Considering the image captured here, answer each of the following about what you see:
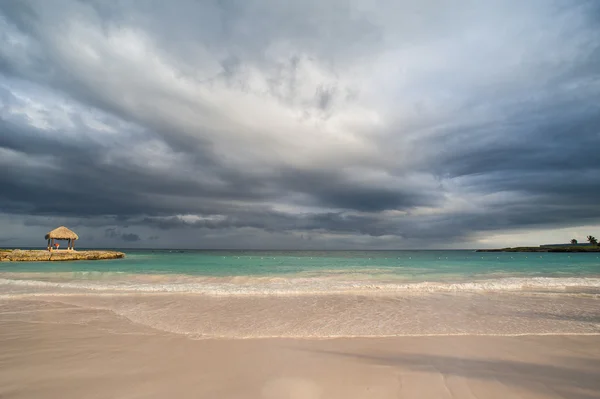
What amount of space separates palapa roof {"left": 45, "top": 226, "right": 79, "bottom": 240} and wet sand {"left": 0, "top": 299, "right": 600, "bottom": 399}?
199 ft

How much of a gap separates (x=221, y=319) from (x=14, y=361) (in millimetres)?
5208

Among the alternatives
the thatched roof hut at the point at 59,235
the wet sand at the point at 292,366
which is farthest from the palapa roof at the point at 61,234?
the wet sand at the point at 292,366

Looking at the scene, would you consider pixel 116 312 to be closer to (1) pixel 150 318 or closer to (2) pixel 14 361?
(1) pixel 150 318

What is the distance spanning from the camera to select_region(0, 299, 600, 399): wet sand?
484cm

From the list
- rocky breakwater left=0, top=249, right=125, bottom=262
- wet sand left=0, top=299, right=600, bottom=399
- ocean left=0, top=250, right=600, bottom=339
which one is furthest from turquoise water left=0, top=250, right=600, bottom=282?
wet sand left=0, top=299, right=600, bottom=399

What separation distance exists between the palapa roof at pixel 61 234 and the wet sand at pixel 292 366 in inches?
2387

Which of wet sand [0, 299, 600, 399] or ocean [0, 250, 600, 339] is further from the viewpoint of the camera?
ocean [0, 250, 600, 339]

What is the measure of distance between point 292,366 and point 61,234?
2703 inches

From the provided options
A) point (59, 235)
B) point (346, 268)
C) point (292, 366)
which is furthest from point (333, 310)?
point (59, 235)

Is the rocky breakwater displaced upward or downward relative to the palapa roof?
downward

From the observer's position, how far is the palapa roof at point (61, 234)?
5569 cm

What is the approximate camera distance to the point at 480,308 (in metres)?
12.1

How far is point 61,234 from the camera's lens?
5700cm

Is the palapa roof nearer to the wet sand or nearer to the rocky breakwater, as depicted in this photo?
the rocky breakwater
